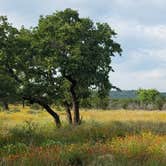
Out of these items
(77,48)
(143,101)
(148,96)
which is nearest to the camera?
(77,48)

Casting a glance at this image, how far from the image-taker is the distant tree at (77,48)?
30609 mm

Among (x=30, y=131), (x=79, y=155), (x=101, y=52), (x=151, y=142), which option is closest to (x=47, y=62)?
(x=101, y=52)

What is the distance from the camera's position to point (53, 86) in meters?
29.6

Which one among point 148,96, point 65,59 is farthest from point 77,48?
point 148,96

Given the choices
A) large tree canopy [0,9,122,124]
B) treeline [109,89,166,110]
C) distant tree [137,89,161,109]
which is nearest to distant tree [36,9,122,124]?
large tree canopy [0,9,122,124]

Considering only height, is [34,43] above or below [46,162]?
above

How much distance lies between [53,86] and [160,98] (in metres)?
88.7

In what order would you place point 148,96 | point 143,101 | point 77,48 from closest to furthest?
point 77,48
point 148,96
point 143,101

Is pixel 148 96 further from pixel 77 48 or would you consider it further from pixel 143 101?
pixel 77 48

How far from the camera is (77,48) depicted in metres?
30.2

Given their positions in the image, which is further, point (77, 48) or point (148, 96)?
point (148, 96)

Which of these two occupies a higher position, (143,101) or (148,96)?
(148,96)

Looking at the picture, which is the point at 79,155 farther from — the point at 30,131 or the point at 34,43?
the point at 34,43

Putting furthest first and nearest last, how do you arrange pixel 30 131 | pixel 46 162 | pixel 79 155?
pixel 30 131, pixel 79 155, pixel 46 162
